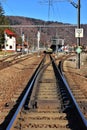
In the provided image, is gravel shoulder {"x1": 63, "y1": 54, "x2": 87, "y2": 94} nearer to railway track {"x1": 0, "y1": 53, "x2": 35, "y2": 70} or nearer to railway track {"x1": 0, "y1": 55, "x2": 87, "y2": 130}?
railway track {"x1": 0, "y1": 55, "x2": 87, "y2": 130}

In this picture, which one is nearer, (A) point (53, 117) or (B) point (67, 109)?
(A) point (53, 117)

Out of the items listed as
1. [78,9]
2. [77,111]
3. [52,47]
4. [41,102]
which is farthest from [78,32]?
[52,47]

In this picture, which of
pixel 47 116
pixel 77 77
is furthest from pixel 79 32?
pixel 47 116

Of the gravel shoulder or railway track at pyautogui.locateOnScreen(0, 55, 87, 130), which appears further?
the gravel shoulder

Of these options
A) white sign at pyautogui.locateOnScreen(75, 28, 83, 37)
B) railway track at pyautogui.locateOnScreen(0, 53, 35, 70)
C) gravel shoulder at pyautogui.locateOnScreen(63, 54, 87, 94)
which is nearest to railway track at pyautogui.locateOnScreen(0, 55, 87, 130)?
gravel shoulder at pyautogui.locateOnScreen(63, 54, 87, 94)

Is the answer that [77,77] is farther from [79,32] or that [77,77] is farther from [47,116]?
[47,116]

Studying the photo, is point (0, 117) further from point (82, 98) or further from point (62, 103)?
point (82, 98)

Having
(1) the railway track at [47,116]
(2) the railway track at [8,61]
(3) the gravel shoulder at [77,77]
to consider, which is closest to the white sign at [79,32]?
(3) the gravel shoulder at [77,77]

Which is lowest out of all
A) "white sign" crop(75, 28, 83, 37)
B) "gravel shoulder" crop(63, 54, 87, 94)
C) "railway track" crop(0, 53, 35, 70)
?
"railway track" crop(0, 53, 35, 70)

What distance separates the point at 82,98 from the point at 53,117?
Answer: 389 centimetres

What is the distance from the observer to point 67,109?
1111 centimetres

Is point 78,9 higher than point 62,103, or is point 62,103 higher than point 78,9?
point 78,9

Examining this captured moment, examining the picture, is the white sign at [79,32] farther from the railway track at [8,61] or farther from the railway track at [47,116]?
the railway track at [47,116]

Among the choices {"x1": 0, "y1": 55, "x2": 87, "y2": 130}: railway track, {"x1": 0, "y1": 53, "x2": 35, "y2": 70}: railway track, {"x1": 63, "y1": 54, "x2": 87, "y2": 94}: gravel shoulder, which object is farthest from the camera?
{"x1": 0, "y1": 53, "x2": 35, "y2": 70}: railway track
